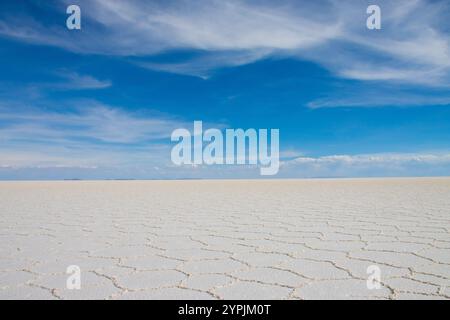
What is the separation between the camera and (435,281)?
146 centimetres

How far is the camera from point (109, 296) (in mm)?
1333

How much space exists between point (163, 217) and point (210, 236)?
118cm

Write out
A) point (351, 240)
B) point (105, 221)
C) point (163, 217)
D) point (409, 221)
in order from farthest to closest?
point (163, 217) < point (105, 221) < point (409, 221) < point (351, 240)

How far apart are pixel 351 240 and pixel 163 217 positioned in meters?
1.87

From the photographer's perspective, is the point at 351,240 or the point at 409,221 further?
the point at 409,221

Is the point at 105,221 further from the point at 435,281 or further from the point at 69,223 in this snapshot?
the point at 435,281

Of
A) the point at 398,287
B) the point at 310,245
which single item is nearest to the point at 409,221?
the point at 310,245

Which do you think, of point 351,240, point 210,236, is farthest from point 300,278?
point 210,236

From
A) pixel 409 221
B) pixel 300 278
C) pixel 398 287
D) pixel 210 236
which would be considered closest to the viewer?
pixel 398 287

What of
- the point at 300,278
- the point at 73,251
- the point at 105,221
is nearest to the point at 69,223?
the point at 105,221
